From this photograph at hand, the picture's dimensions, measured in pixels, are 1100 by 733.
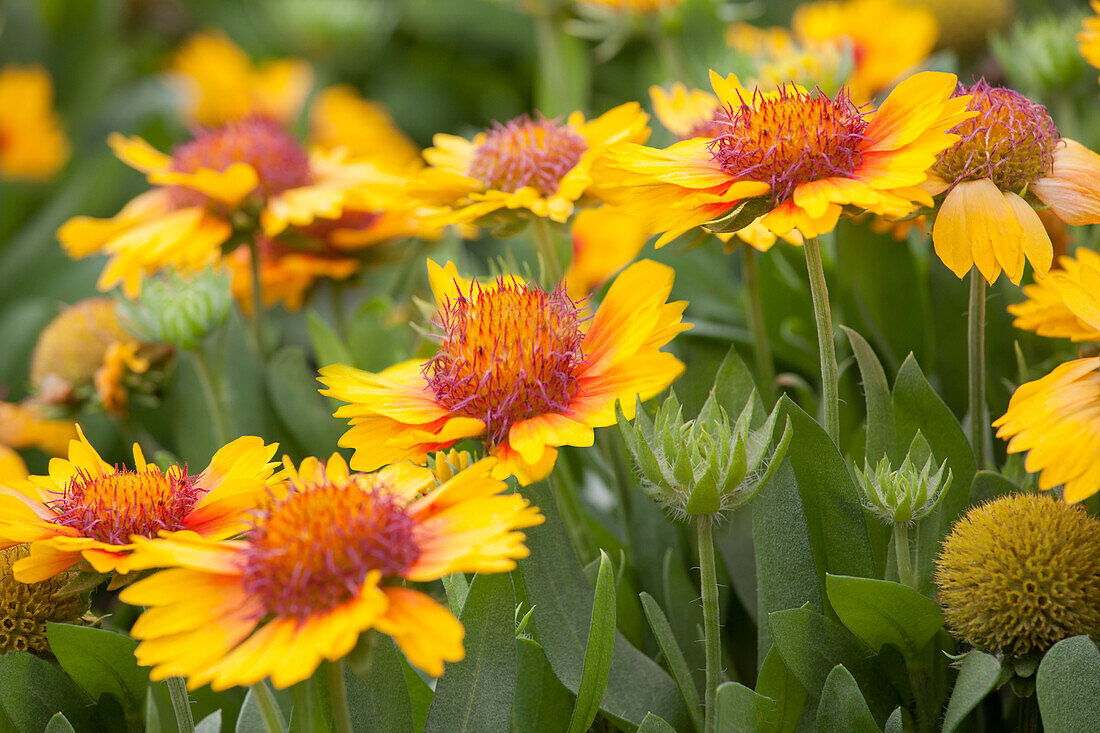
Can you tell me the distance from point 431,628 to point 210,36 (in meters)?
1.89

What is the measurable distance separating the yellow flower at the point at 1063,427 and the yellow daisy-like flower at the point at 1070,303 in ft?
0.08

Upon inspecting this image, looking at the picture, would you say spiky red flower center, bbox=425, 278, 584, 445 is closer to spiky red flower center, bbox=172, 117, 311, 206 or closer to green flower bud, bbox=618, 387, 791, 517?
green flower bud, bbox=618, 387, 791, 517

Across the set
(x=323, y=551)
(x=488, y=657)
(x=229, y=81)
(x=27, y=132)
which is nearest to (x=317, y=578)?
(x=323, y=551)

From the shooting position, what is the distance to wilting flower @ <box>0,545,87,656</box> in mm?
533

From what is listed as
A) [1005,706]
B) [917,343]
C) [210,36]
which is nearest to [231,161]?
[917,343]

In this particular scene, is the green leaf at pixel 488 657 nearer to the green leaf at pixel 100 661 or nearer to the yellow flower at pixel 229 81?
the green leaf at pixel 100 661

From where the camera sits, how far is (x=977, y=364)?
593mm

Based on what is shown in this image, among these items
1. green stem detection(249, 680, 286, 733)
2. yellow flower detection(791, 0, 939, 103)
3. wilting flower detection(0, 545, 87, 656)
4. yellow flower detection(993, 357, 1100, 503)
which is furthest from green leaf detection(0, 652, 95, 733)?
yellow flower detection(791, 0, 939, 103)

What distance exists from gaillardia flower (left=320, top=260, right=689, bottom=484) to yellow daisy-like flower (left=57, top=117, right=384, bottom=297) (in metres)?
0.27

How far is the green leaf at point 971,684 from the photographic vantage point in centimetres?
46

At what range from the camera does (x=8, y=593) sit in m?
0.53

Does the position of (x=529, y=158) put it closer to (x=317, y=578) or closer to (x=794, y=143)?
(x=794, y=143)

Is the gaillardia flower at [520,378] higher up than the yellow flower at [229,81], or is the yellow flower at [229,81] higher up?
the yellow flower at [229,81]

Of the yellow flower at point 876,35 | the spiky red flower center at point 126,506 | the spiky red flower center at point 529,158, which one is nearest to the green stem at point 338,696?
the spiky red flower center at point 126,506
